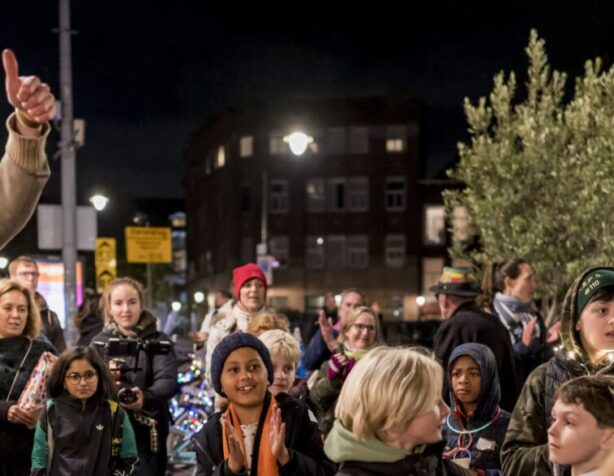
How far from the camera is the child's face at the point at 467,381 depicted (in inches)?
222

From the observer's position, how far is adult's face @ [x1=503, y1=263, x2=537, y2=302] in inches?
310

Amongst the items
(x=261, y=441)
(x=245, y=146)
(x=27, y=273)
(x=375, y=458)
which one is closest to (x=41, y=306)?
(x=27, y=273)

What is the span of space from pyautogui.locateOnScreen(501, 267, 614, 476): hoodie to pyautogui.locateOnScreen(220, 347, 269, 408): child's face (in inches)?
55.7

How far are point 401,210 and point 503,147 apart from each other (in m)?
35.1

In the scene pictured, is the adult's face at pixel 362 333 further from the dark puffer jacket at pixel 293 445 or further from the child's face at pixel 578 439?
the child's face at pixel 578 439

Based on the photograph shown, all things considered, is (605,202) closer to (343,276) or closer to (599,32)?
(599,32)

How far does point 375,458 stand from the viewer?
320 centimetres

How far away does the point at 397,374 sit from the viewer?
10.8 feet

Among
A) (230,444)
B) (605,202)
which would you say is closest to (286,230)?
(605,202)

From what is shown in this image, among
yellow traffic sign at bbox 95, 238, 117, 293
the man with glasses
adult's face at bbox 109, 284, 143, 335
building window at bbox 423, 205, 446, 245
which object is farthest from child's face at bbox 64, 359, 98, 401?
building window at bbox 423, 205, 446, 245

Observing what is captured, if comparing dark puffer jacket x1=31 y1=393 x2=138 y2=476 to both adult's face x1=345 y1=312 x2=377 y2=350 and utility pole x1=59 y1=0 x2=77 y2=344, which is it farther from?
utility pole x1=59 y1=0 x2=77 y2=344

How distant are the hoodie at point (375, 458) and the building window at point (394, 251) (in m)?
51.1

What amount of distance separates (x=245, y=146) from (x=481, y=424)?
52.7 metres

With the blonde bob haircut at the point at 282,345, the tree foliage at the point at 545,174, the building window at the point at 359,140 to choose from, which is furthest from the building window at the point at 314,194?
the blonde bob haircut at the point at 282,345
